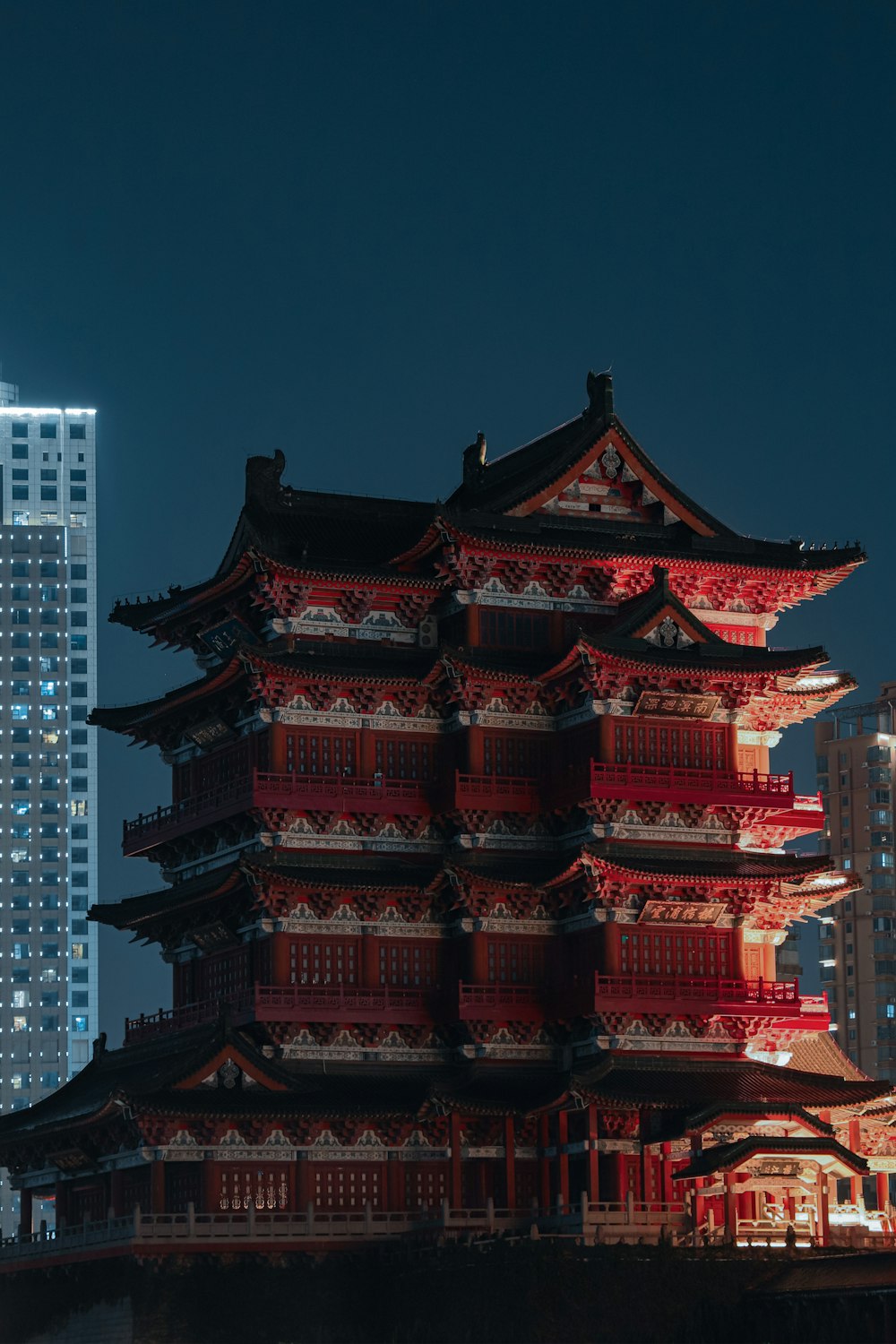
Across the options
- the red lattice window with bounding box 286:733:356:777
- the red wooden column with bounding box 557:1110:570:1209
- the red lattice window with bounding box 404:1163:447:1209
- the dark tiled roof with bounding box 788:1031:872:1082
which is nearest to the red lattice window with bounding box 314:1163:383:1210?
the red lattice window with bounding box 404:1163:447:1209

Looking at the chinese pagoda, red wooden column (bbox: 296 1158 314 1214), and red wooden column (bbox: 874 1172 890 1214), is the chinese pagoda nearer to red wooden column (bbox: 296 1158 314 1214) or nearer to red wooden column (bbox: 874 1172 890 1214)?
red wooden column (bbox: 296 1158 314 1214)

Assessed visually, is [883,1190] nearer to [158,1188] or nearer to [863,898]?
[158,1188]

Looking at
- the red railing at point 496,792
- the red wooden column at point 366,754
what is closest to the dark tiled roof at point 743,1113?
the red railing at point 496,792

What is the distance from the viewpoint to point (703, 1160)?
71.6m

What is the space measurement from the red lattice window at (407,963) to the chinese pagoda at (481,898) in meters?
0.12

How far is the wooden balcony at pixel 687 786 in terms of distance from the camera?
7681cm

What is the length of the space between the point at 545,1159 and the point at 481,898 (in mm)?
8247

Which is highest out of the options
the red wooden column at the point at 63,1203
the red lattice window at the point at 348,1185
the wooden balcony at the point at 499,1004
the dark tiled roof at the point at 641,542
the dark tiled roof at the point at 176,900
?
the dark tiled roof at the point at 641,542

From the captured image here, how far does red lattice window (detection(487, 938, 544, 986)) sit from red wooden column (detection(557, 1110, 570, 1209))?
5.03m

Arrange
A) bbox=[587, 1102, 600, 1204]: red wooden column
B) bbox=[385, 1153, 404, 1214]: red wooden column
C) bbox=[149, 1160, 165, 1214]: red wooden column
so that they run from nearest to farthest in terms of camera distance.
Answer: bbox=[149, 1160, 165, 1214]: red wooden column
bbox=[587, 1102, 600, 1204]: red wooden column
bbox=[385, 1153, 404, 1214]: red wooden column

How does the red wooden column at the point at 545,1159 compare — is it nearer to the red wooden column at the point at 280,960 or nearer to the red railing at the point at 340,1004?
the red railing at the point at 340,1004

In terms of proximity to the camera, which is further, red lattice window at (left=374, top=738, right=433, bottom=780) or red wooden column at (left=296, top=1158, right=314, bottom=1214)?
red lattice window at (left=374, top=738, right=433, bottom=780)

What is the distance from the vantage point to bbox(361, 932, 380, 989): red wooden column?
3039 inches

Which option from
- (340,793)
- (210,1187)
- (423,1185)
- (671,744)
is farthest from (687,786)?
(210,1187)
